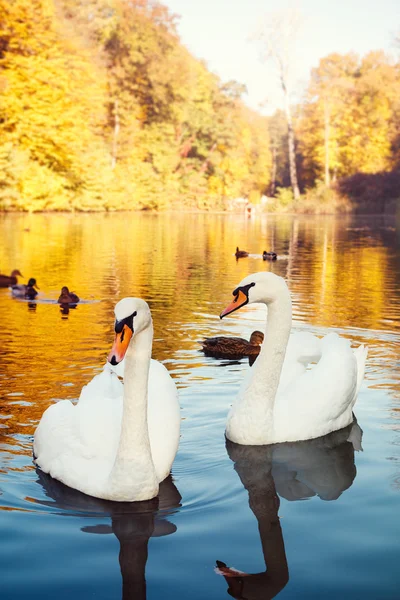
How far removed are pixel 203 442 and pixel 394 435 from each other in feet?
4.45

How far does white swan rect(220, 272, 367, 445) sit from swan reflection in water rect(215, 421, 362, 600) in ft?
0.30

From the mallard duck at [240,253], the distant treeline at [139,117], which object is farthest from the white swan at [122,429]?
the distant treeline at [139,117]

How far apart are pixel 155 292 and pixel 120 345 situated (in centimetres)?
1030

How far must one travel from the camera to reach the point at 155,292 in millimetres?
14180

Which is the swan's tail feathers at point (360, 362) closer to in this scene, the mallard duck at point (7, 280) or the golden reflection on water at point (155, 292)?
the golden reflection on water at point (155, 292)

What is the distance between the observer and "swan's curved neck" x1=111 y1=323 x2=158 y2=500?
4.24 m

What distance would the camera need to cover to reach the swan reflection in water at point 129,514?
388cm

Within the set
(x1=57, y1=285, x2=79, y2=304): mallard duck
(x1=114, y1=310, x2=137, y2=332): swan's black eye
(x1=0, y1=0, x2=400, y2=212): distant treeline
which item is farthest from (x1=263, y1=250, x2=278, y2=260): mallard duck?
(x1=0, y1=0, x2=400, y2=212): distant treeline

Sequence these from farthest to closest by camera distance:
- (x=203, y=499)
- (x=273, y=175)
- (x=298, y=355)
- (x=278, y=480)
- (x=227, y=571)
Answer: (x=273, y=175) < (x=298, y=355) < (x=278, y=480) < (x=203, y=499) < (x=227, y=571)

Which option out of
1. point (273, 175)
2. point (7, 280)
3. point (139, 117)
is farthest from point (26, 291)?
point (273, 175)

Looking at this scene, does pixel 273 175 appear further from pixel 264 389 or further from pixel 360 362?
pixel 264 389

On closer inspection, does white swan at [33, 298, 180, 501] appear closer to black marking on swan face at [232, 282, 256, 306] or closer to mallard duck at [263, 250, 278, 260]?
black marking on swan face at [232, 282, 256, 306]

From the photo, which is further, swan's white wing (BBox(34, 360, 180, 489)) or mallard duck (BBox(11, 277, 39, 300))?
mallard duck (BBox(11, 277, 39, 300))

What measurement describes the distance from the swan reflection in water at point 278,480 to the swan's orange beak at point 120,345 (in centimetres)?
102
